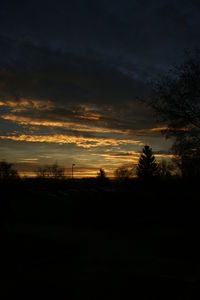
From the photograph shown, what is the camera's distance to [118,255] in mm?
10133

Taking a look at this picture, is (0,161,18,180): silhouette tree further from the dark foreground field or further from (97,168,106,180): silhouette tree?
(97,168,106,180): silhouette tree

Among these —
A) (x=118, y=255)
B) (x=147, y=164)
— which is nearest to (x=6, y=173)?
(x=118, y=255)

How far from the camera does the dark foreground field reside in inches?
240

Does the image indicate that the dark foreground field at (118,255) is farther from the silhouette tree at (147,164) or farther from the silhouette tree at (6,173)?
the silhouette tree at (147,164)

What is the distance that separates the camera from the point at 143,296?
576cm

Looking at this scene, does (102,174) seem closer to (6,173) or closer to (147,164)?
(147,164)

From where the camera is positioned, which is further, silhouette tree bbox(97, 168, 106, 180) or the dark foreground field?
silhouette tree bbox(97, 168, 106, 180)

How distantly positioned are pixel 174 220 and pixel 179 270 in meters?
11.2

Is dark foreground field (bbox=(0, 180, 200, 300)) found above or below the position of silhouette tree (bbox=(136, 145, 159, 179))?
below

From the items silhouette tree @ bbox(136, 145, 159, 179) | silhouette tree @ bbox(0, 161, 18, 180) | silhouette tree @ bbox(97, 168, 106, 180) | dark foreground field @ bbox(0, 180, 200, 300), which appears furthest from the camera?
silhouette tree @ bbox(97, 168, 106, 180)

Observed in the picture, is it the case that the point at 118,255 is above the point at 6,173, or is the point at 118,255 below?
below

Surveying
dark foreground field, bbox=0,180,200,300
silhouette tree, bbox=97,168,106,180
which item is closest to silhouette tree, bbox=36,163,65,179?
silhouette tree, bbox=97,168,106,180

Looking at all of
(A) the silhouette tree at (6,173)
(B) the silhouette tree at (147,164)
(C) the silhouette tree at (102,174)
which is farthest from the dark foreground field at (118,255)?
(C) the silhouette tree at (102,174)

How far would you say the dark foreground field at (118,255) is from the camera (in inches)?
240
